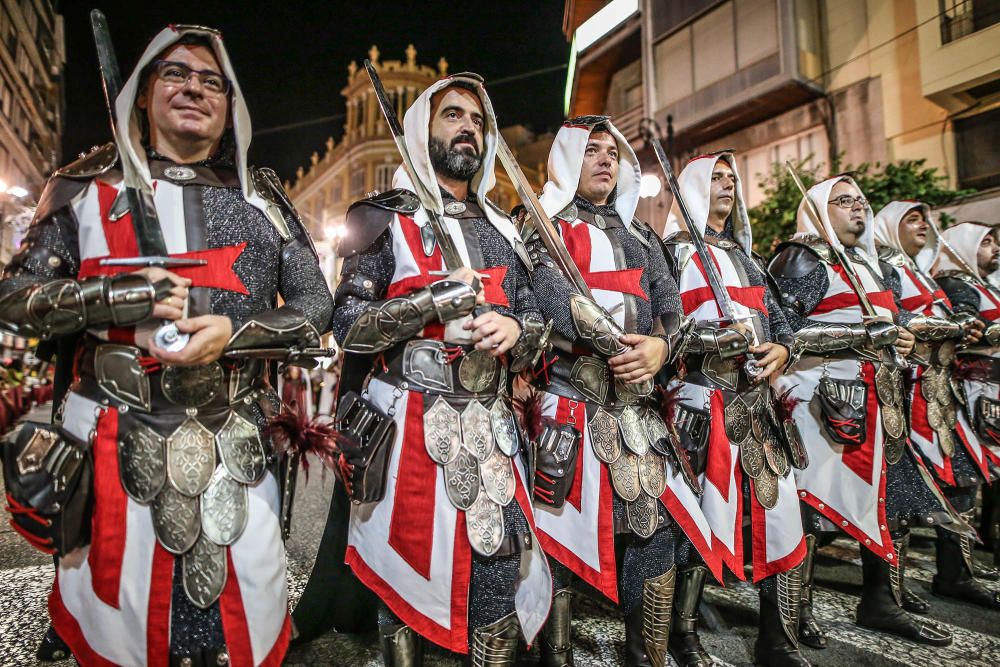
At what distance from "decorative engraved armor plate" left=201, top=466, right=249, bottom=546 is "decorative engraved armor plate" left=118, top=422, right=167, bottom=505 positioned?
12 centimetres

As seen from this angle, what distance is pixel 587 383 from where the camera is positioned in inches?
93.7

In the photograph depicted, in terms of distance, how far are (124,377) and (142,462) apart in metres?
0.23

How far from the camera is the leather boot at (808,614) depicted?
2.85 metres

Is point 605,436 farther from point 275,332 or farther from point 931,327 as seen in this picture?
point 931,327

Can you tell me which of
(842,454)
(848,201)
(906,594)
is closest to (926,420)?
(906,594)

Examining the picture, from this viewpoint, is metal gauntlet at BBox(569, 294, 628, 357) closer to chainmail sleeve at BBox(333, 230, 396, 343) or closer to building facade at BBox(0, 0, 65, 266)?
chainmail sleeve at BBox(333, 230, 396, 343)

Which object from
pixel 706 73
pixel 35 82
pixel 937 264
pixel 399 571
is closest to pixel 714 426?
pixel 399 571

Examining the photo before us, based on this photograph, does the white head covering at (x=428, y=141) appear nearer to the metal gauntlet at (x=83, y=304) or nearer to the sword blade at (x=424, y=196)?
the sword blade at (x=424, y=196)

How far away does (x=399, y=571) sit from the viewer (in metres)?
1.89

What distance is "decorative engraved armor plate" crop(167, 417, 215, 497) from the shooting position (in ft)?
4.99

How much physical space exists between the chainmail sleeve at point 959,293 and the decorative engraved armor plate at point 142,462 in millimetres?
5195

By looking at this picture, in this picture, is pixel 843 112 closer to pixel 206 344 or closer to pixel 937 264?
pixel 937 264

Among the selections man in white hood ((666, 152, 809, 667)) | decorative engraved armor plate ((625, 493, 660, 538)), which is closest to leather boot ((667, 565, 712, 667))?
man in white hood ((666, 152, 809, 667))

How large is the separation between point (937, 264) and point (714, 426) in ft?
12.1
